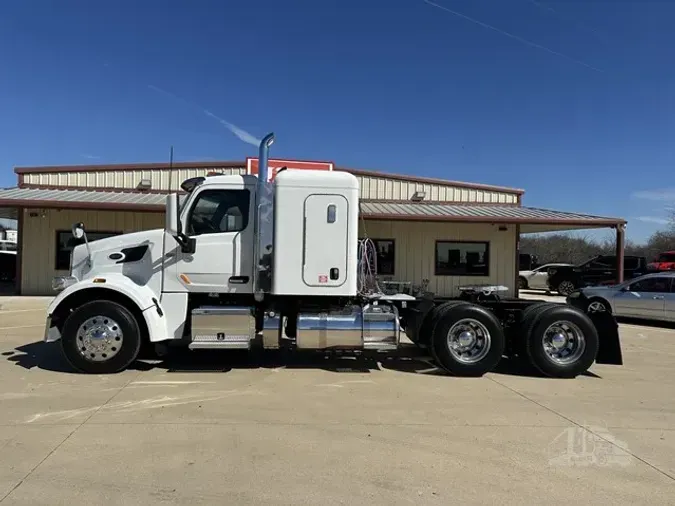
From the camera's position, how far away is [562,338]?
733 centimetres

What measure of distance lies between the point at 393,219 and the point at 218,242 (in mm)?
10548

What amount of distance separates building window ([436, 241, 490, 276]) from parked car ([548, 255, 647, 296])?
640 centimetres

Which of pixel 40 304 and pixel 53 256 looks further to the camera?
pixel 53 256

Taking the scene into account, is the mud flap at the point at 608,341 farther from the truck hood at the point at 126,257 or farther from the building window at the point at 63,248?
the building window at the point at 63,248

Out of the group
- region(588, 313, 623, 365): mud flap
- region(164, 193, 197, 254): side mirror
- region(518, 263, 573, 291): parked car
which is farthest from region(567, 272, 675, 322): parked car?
region(518, 263, 573, 291): parked car

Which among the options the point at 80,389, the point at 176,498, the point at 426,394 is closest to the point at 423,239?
the point at 426,394

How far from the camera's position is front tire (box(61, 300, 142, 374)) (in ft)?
22.0

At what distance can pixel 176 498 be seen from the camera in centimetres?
349

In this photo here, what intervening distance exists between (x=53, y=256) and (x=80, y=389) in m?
13.9

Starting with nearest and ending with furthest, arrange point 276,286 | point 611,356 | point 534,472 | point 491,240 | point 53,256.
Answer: point 534,472 → point 276,286 → point 611,356 → point 53,256 → point 491,240

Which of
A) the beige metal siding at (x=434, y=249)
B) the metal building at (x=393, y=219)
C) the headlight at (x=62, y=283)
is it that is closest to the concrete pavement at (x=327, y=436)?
the headlight at (x=62, y=283)

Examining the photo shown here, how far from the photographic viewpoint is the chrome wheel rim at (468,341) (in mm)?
7164

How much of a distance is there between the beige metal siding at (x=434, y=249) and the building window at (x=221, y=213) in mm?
12143

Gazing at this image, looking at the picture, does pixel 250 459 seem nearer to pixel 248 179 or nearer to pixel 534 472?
pixel 534 472
